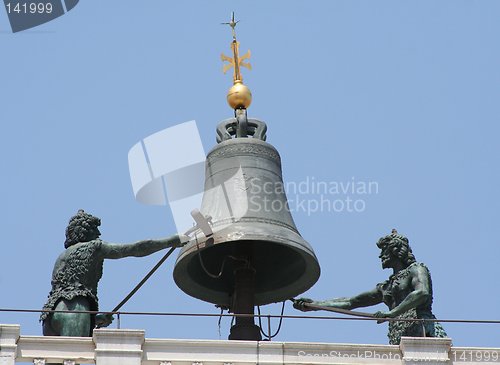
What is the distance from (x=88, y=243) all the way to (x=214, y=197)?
231 cm

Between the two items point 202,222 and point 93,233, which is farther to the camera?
point 93,233

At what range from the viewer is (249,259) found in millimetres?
33750

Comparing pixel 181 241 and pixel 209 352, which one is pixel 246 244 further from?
pixel 209 352

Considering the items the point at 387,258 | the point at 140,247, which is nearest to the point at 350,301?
the point at 387,258

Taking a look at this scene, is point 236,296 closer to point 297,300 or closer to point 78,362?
point 297,300

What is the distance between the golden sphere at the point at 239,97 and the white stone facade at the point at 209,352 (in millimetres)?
6874

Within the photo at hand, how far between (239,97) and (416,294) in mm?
5216

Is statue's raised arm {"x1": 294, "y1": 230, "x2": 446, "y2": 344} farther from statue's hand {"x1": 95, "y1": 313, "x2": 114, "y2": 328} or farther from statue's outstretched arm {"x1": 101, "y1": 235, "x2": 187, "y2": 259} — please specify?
statue's hand {"x1": 95, "y1": 313, "x2": 114, "y2": 328}

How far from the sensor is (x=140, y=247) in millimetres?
33094

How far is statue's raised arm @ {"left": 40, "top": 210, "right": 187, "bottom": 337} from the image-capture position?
3222cm

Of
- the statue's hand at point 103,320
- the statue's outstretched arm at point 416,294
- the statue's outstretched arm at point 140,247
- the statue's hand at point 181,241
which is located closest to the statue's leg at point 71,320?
the statue's hand at point 103,320

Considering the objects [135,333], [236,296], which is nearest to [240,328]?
[236,296]

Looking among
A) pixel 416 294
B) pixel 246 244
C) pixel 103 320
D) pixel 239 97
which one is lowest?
pixel 103 320

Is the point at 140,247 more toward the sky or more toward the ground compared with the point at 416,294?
more toward the sky
